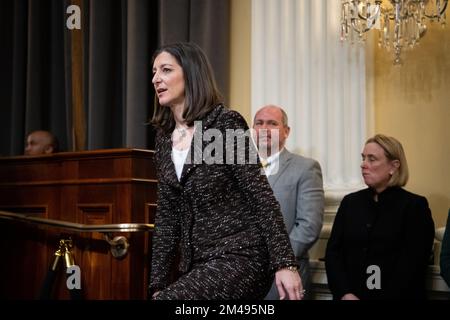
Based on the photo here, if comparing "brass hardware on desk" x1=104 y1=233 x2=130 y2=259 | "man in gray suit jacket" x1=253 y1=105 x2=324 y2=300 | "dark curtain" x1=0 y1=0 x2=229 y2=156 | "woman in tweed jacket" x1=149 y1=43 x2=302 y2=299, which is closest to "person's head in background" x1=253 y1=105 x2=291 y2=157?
"man in gray suit jacket" x1=253 y1=105 x2=324 y2=300

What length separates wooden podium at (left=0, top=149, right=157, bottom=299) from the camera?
12.6 ft

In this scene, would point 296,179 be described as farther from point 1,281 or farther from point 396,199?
point 1,281

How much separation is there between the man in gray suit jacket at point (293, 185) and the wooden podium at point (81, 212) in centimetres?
73

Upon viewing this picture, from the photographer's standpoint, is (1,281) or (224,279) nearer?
(224,279)

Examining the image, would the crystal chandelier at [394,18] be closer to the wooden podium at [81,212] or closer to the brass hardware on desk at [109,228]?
the wooden podium at [81,212]

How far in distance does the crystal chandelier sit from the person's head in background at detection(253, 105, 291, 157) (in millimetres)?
640

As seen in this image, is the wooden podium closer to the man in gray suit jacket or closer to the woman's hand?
the man in gray suit jacket

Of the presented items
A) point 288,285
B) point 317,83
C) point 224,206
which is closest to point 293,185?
point 317,83

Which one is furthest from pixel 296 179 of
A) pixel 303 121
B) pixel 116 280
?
pixel 116 280

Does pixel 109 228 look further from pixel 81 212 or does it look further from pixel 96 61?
pixel 96 61

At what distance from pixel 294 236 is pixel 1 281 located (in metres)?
1.64

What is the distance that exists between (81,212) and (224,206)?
1.72 metres

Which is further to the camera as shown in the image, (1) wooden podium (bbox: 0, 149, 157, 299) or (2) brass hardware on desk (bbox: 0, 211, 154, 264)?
(1) wooden podium (bbox: 0, 149, 157, 299)

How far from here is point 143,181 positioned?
3873 mm
